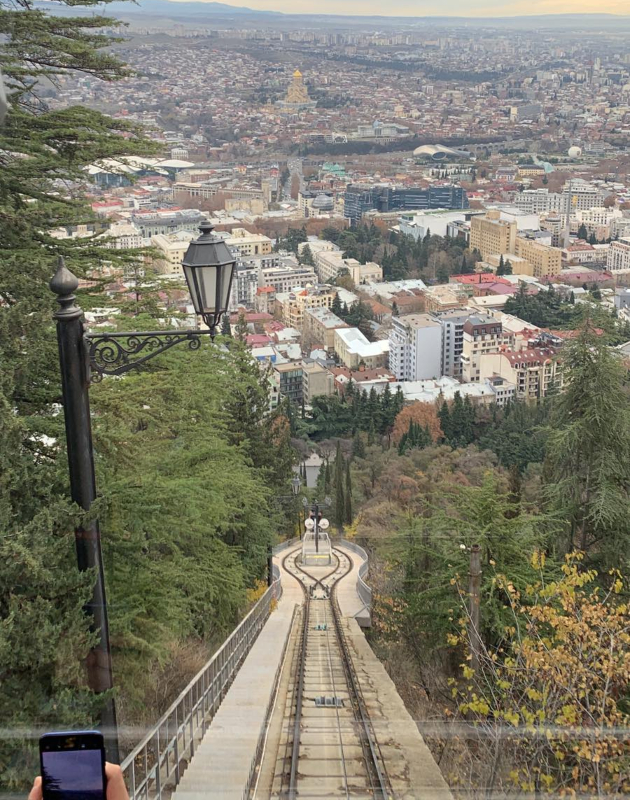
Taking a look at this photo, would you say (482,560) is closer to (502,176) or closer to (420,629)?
(420,629)

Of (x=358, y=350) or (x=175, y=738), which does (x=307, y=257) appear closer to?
(x=358, y=350)

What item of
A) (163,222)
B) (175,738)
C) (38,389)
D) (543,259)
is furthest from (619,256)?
(175,738)

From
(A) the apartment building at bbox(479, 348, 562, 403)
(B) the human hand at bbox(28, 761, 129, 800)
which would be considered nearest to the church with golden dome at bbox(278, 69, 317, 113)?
(A) the apartment building at bbox(479, 348, 562, 403)

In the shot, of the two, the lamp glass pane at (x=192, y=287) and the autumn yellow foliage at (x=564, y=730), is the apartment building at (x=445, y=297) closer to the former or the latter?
the autumn yellow foliage at (x=564, y=730)

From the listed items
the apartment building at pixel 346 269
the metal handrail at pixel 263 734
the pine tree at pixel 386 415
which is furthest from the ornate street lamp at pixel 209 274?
the apartment building at pixel 346 269

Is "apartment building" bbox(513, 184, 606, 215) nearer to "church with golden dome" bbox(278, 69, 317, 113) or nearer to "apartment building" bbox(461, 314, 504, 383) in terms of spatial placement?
"apartment building" bbox(461, 314, 504, 383)
